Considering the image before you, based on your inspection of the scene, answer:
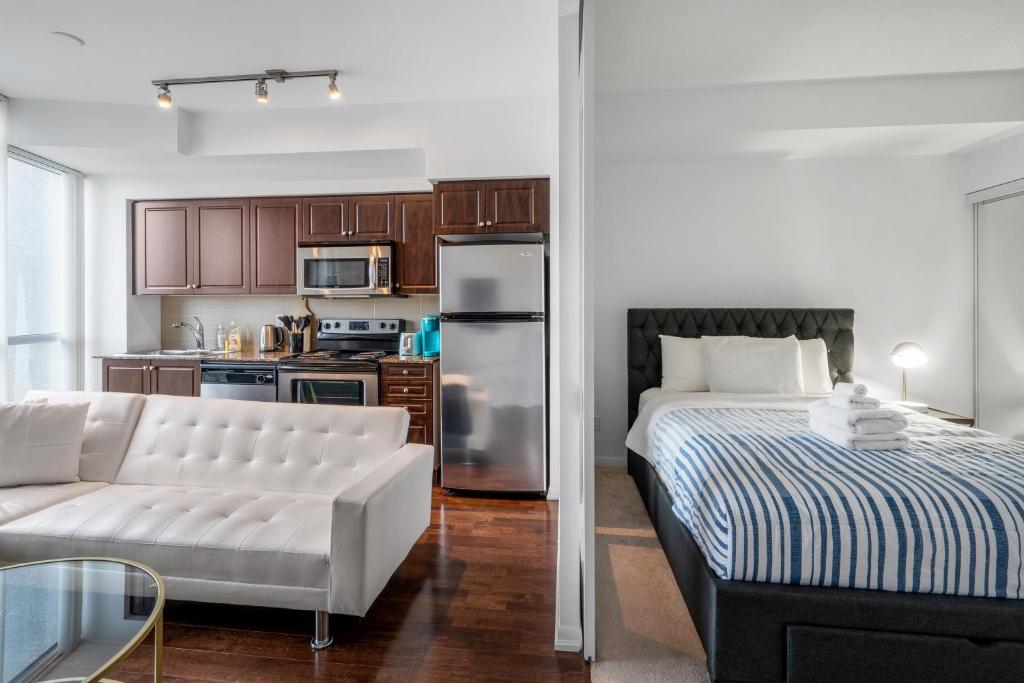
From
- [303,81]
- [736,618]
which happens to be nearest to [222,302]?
[303,81]

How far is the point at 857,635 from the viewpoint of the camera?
146 cm

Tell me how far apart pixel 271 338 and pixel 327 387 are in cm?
97

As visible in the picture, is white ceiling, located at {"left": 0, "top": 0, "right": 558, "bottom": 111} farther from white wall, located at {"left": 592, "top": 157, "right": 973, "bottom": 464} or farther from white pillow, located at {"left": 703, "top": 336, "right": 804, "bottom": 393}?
white pillow, located at {"left": 703, "top": 336, "right": 804, "bottom": 393}

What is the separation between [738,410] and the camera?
9.78 ft

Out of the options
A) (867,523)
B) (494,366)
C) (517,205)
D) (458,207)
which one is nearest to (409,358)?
(494,366)

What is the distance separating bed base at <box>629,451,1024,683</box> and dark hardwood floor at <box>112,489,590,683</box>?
0.58 metres

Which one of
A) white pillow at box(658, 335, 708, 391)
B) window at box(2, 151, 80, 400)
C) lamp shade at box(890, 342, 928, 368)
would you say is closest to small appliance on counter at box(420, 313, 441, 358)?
white pillow at box(658, 335, 708, 391)

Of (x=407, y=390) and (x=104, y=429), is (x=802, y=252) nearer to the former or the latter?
(x=407, y=390)

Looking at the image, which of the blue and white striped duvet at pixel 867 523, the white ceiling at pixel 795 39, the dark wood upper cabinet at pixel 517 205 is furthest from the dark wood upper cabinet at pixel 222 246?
the blue and white striped duvet at pixel 867 523

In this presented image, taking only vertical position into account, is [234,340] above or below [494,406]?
above

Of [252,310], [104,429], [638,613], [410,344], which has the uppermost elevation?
[252,310]

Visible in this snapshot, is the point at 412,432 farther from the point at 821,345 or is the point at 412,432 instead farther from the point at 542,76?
the point at 821,345

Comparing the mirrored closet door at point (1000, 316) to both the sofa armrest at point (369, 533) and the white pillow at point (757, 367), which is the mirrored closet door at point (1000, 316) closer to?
the white pillow at point (757, 367)

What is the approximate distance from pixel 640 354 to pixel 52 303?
480 cm
